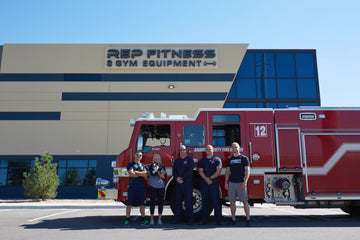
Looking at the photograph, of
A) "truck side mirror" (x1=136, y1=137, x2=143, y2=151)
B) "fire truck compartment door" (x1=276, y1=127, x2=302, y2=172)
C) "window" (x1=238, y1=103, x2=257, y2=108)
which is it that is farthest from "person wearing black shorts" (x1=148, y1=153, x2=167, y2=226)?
"window" (x1=238, y1=103, x2=257, y2=108)

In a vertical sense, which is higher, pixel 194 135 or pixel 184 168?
pixel 194 135

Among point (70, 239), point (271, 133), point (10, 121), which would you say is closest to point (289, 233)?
point (271, 133)

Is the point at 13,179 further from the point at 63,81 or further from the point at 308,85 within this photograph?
the point at 308,85

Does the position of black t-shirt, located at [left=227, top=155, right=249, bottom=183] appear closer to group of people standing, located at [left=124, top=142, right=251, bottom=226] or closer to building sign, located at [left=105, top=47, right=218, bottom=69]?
group of people standing, located at [left=124, top=142, right=251, bottom=226]

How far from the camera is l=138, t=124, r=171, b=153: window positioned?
7.85 meters

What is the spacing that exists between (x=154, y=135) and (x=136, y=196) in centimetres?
180

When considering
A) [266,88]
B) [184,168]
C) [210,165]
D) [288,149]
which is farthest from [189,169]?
[266,88]

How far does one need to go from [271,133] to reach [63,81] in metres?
18.7

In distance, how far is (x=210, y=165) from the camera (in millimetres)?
7074

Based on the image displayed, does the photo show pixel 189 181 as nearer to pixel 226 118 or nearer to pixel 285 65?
pixel 226 118

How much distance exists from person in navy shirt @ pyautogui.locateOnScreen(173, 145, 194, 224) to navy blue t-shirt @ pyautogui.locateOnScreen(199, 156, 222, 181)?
303 millimetres

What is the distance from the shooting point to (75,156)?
69.7ft

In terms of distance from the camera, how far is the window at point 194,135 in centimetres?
780

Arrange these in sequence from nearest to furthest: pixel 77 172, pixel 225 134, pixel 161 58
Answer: pixel 225 134
pixel 77 172
pixel 161 58
